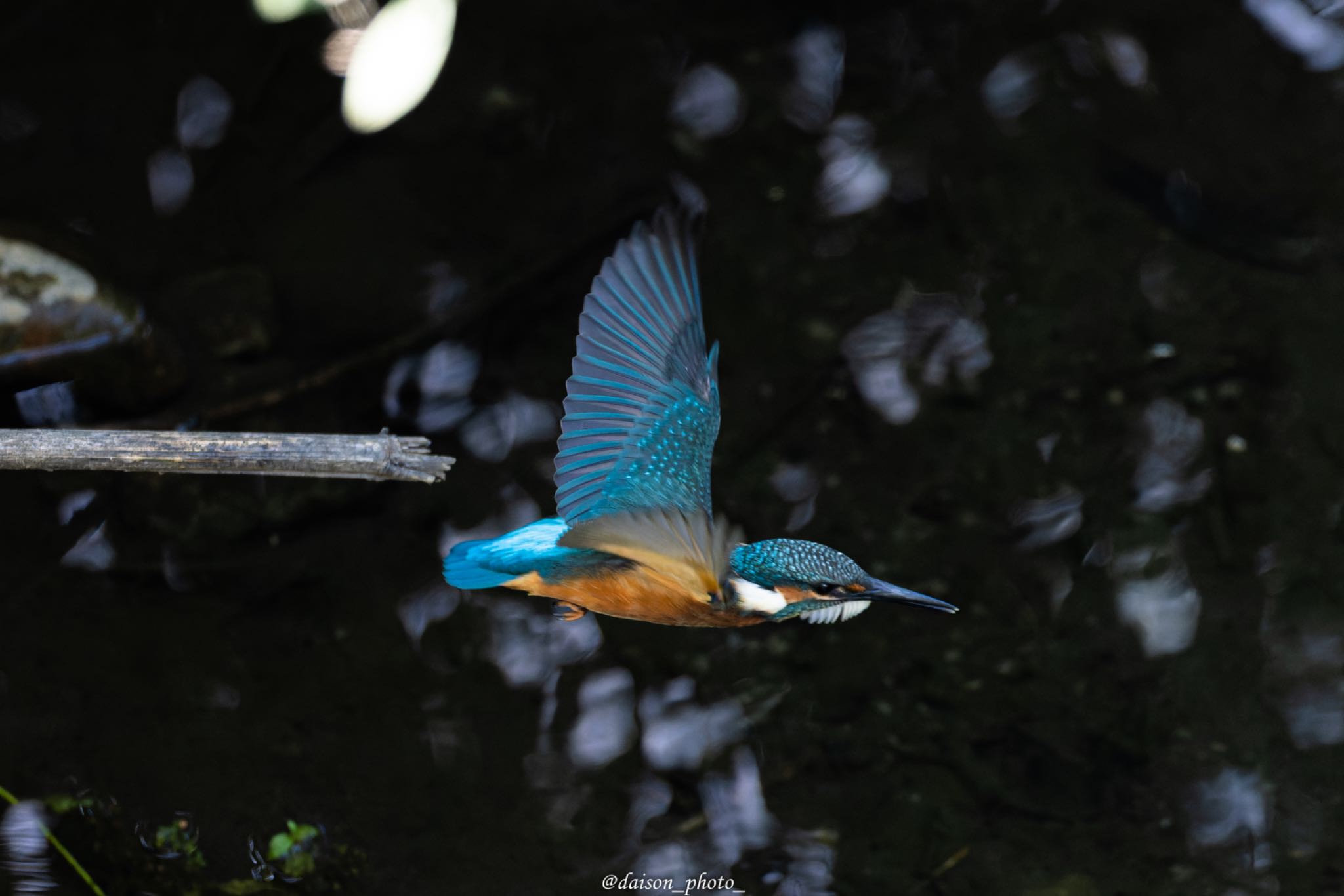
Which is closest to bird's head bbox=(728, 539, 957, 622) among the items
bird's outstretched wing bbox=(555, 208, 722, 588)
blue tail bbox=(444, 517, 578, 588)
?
bird's outstretched wing bbox=(555, 208, 722, 588)

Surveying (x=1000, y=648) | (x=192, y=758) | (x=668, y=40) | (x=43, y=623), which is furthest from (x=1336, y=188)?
(x=43, y=623)

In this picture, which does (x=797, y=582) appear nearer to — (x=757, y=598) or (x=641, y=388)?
(x=757, y=598)

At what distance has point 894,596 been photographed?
185 centimetres

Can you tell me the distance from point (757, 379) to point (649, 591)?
4.53 ft

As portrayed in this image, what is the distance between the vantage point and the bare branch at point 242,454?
5.26 feet

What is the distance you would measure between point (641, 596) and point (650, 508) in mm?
195

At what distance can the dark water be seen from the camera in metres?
2.71

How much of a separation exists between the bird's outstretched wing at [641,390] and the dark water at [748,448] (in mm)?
908

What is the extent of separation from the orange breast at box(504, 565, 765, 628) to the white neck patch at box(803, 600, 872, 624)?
0.12 m

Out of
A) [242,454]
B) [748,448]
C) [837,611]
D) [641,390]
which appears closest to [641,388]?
[641,390]

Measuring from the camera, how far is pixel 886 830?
279cm

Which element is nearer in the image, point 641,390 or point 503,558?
point 503,558

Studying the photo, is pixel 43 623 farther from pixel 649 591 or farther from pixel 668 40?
pixel 668 40

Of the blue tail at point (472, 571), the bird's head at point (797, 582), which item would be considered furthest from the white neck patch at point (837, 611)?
the blue tail at point (472, 571)
